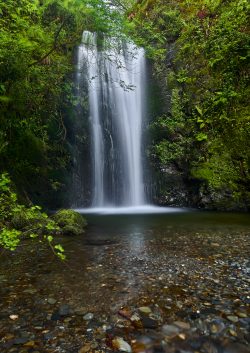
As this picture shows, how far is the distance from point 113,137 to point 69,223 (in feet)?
32.6

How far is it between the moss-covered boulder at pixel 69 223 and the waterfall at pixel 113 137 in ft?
23.4

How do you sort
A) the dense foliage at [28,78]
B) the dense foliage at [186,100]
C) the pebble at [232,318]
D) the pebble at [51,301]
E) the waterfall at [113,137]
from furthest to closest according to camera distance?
the waterfall at [113,137]
the dense foliage at [186,100]
the dense foliage at [28,78]
the pebble at [51,301]
the pebble at [232,318]

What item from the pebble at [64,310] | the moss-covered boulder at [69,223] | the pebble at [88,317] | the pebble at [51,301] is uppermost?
the moss-covered boulder at [69,223]

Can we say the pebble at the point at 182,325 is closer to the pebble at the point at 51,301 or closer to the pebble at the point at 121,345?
the pebble at the point at 121,345

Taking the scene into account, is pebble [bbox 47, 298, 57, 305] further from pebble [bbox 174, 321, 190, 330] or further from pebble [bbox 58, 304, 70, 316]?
pebble [bbox 174, 321, 190, 330]

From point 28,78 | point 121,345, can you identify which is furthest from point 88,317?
point 28,78

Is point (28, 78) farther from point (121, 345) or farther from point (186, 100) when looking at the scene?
point (186, 100)

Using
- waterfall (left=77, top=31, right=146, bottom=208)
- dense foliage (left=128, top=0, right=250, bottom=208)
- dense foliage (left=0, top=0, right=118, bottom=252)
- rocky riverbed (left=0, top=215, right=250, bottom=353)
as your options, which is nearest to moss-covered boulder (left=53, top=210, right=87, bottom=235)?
dense foliage (left=0, top=0, right=118, bottom=252)

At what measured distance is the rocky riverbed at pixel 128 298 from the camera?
112 inches

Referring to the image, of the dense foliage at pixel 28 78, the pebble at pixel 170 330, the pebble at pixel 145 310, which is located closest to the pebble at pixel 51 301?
the dense foliage at pixel 28 78

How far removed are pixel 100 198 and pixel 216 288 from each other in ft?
40.8

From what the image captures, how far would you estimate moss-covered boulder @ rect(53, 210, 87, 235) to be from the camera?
783 cm

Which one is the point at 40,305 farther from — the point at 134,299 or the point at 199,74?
the point at 199,74

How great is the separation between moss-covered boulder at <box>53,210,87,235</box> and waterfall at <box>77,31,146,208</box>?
712cm
